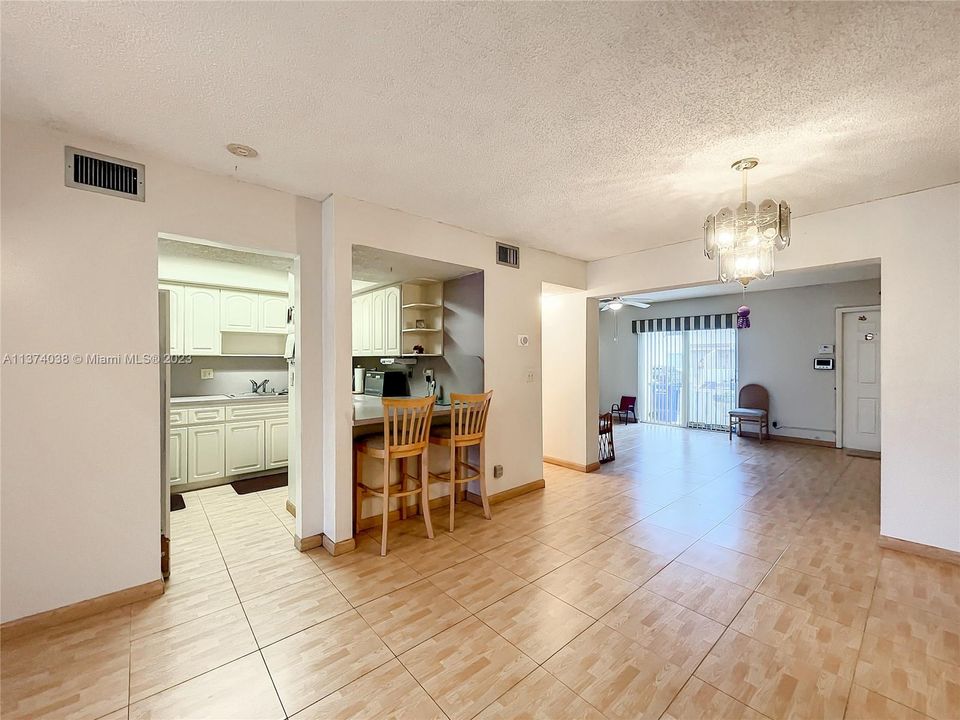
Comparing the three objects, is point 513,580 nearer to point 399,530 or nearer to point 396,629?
point 396,629

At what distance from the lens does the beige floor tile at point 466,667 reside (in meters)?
1.65

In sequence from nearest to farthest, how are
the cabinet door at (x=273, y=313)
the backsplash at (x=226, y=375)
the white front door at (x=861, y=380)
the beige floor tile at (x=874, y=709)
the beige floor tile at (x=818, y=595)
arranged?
the beige floor tile at (x=874, y=709)
the beige floor tile at (x=818, y=595)
the backsplash at (x=226, y=375)
the cabinet door at (x=273, y=313)
the white front door at (x=861, y=380)

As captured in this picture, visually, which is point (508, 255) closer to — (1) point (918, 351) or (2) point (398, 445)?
(2) point (398, 445)

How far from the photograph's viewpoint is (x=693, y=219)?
11.1 feet

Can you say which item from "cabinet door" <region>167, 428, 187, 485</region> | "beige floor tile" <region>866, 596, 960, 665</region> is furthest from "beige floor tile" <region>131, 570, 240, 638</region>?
"beige floor tile" <region>866, 596, 960, 665</region>

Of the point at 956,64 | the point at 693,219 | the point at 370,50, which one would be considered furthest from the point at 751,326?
the point at 370,50

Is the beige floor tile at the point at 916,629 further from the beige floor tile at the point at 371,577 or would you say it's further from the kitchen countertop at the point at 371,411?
the kitchen countertop at the point at 371,411

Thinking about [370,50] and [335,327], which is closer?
[370,50]

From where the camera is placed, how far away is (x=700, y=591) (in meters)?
2.41

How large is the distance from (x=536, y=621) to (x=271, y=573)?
1.71m

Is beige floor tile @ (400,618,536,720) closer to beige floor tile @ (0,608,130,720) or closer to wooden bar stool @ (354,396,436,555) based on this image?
wooden bar stool @ (354,396,436,555)

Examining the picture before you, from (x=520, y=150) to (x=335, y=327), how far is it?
1653mm

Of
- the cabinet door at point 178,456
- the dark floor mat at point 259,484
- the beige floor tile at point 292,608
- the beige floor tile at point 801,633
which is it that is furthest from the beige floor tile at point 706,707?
the cabinet door at point 178,456

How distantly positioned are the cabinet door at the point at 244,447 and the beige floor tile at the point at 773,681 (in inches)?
176
